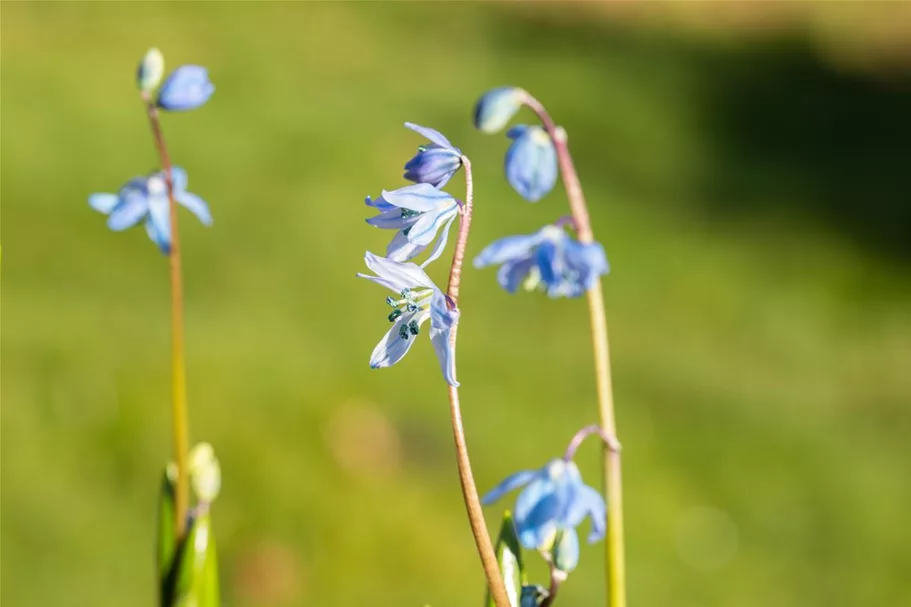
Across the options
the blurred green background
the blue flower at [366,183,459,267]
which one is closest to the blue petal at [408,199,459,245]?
the blue flower at [366,183,459,267]

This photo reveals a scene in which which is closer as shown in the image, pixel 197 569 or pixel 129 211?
pixel 197 569

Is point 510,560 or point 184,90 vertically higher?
point 184,90

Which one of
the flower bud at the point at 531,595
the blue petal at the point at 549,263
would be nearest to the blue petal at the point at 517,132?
the blue petal at the point at 549,263

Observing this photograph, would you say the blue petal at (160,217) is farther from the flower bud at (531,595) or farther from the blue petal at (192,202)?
the flower bud at (531,595)

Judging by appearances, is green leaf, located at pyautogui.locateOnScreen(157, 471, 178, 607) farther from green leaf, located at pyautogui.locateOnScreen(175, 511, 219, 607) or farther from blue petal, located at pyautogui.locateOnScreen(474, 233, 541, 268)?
blue petal, located at pyautogui.locateOnScreen(474, 233, 541, 268)

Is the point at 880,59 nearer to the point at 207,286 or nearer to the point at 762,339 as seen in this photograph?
the point at 762,339

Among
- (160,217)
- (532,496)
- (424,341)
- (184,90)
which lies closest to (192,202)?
(160,217)

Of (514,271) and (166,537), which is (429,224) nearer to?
(514,271)
